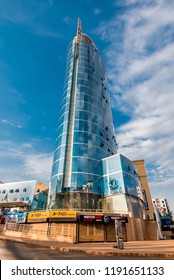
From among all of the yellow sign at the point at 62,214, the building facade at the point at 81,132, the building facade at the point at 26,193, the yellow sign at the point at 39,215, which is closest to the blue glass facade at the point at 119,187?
the building facade at the point at 81,132

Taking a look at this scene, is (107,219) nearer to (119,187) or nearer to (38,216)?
(119,187)

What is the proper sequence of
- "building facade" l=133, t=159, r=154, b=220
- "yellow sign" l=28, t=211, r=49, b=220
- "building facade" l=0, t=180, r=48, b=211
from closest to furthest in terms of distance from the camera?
"yellow sign" l=28, t=211, r=49, b=220 < "building facade" l=0, t=180, r=48, b=211 < "building facade" l=133, t=159, r=154, b=220

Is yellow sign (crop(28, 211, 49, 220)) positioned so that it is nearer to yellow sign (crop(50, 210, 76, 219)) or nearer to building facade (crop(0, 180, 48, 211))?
yellow sign (crop(50, 210, 76, 219))

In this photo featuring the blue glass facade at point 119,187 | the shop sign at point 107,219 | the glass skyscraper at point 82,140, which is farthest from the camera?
the glass skyscraper at point 82,140

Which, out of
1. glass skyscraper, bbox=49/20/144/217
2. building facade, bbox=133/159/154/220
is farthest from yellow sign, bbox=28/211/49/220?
building facade, bbox=133/159/154/220

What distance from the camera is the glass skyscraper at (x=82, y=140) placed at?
127 ft

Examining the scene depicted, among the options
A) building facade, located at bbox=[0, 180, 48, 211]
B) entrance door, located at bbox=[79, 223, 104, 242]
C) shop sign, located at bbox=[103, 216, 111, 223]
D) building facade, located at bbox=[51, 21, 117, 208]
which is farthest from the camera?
building facade, located at bbox=[0, 180, 48, 211]

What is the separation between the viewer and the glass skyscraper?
38812 millimetres

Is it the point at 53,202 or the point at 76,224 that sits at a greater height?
the point at 53,202

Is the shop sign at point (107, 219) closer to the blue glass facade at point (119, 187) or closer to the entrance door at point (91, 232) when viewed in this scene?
the entrance door at point (91, 232)
